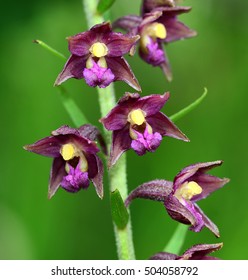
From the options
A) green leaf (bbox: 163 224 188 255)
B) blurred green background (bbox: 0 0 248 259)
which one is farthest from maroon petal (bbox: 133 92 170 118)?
blurred green background (bbox: 0 0 248 259)

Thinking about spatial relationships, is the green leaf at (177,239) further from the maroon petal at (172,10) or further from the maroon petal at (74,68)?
the maroon petal at (172,10)

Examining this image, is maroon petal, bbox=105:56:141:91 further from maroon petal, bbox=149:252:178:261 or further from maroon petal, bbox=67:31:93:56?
maroon petal, bbox=149:252:178:261

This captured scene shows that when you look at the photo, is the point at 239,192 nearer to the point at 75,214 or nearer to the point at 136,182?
the point at 136,182

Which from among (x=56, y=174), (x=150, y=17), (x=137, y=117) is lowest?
(x=56, y=174)

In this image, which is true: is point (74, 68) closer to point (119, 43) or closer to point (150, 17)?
point (119, 43)

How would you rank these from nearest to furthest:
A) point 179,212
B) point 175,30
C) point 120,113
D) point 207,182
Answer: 1. point 179,212
2. point 120,113
3. point 207,182
4. point 175,30

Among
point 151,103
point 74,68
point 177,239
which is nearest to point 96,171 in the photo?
point 151,103

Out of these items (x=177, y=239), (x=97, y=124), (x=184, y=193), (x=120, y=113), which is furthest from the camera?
(x=97, y=124)
